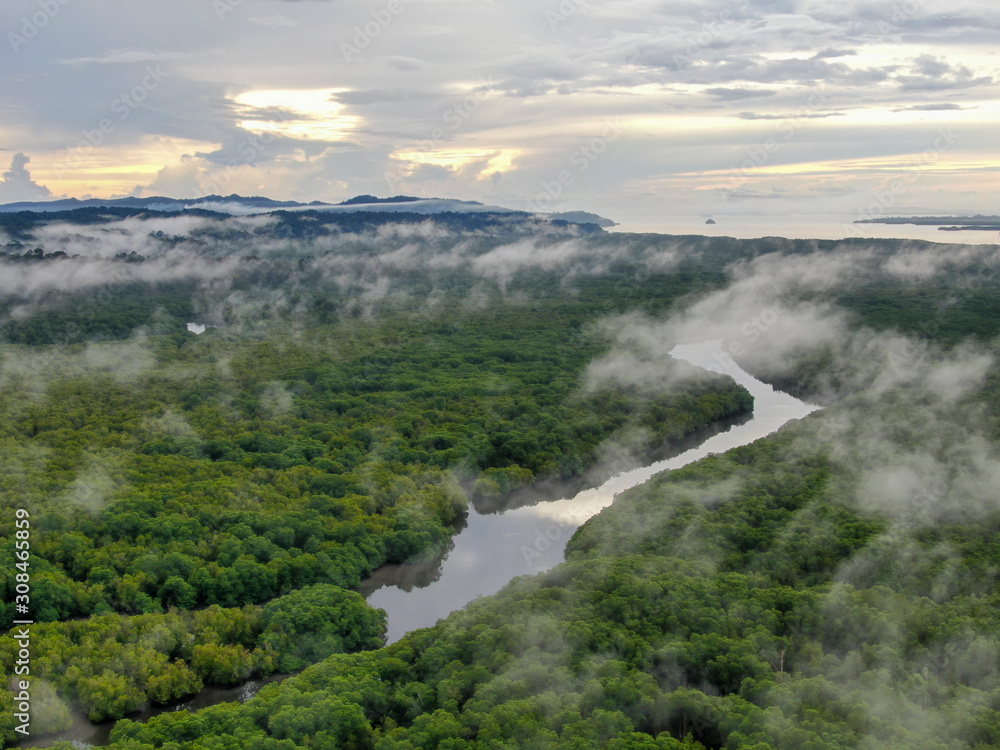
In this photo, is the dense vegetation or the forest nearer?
the forest

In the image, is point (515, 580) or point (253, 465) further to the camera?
point (253, 465)

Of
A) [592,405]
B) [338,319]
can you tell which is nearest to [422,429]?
[592,405]

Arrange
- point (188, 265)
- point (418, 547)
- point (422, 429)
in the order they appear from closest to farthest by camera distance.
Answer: point (418, 547), point (422, 429), point (188, 265)

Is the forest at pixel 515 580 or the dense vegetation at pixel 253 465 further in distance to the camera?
the dense vegetation at pixel 253 465

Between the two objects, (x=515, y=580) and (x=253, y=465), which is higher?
(x=253, y=465)

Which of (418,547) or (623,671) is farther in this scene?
(418,547)

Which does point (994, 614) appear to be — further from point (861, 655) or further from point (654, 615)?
point (654, 615)

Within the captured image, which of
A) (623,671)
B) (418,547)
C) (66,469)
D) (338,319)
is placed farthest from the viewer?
(338,319)

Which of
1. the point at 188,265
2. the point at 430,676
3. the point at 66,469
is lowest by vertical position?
the point at 430,676
